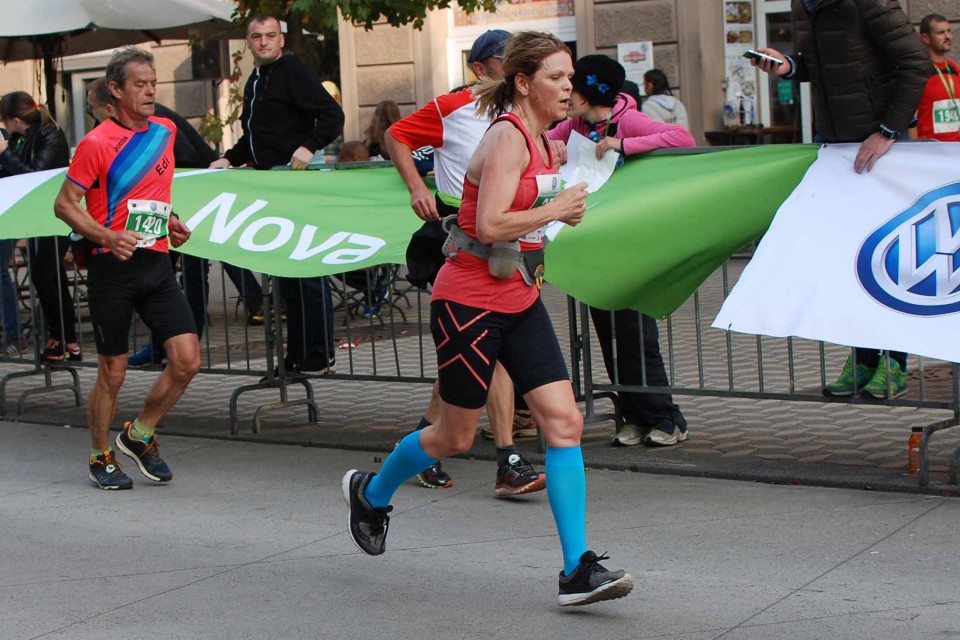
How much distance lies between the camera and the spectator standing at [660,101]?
14.4m

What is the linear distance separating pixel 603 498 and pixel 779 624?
1898mm

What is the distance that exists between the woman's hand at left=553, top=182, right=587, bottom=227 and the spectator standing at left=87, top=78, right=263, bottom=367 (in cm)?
388

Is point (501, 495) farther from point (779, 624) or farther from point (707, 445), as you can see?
point (779, 624)

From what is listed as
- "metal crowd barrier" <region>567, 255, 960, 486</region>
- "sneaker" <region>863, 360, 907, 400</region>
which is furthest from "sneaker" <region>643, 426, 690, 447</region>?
"sneaker" <region>863, 360, 907, 400</region>

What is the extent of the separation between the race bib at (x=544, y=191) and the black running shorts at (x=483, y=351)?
27cm

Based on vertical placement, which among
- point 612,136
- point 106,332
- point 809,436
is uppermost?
point 612,136

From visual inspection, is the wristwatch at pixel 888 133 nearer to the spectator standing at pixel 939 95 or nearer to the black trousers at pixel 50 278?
the spectator standing at pixel 939 95

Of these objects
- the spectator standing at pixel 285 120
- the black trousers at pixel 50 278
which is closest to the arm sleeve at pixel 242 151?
the spectator standing at pixel 285 120

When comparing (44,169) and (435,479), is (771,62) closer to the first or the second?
(435,479)

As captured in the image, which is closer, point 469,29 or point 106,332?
point 106,332

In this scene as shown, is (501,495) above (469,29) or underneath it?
underneath

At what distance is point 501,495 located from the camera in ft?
21.6

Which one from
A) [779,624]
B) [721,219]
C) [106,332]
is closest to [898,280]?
[721,219]

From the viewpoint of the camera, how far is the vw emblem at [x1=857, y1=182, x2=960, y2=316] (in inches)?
241
